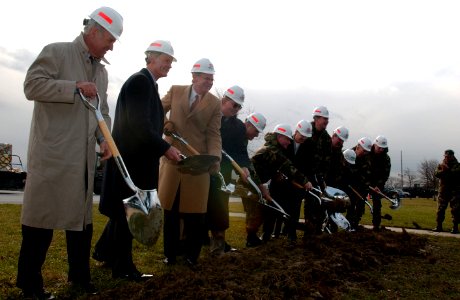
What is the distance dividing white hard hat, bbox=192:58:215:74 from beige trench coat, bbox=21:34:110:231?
1632 millimetres

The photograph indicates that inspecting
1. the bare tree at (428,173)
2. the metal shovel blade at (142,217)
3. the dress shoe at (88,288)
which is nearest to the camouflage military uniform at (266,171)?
the dress shoe at (88,288)

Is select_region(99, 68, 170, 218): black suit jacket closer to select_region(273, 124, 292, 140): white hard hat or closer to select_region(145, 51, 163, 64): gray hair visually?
select_region(145, 51, 163, 64): gray hair

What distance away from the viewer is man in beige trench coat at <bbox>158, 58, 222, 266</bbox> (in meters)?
4.87

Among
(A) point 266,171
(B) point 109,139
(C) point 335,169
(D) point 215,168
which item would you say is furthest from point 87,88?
(C) point 335,169

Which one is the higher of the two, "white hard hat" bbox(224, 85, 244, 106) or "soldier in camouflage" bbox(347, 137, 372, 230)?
"white hard hat" bbox(224, 85, 244, 106)

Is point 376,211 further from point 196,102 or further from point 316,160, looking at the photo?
point 196,102

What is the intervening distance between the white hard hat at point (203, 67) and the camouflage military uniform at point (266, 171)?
2.37m

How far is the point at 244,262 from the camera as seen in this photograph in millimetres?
4355

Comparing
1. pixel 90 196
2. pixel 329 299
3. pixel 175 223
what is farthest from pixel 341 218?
pixel 90 196

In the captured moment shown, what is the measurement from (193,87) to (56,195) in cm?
213

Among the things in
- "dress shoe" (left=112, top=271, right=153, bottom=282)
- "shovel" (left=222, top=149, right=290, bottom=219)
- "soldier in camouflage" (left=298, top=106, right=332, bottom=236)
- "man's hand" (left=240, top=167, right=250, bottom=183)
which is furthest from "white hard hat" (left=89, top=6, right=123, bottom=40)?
"soldier in camouflage" (left=298, top=106, right=332, bottom=236)

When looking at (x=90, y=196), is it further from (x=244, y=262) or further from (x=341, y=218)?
(x=341, y=218)

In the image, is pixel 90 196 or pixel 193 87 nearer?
pixel 90 196

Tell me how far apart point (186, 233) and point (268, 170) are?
106 inches
